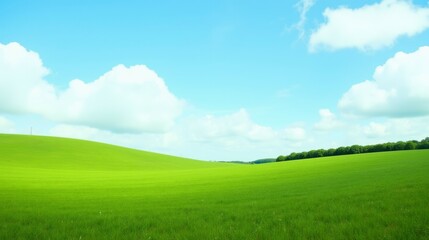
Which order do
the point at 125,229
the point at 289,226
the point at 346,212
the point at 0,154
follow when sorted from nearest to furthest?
the point at 289,226, the point at 125,229, the point at 346,212, the point at 0,154

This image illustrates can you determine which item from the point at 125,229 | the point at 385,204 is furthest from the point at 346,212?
the point at 125,229

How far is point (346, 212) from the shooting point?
12656 millimetres

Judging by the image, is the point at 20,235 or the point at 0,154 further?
the point at 0,154

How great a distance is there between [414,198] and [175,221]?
9.89 m

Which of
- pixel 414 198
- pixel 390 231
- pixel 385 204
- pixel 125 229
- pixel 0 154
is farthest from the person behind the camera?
pixel 0 154

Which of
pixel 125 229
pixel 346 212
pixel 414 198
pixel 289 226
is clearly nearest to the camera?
pixel 289 226

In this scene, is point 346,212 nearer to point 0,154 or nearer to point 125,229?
point 125,229

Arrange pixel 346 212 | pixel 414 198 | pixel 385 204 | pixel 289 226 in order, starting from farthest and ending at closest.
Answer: pixel 414 198 < pixel 385 204 < pixel 346 212 < pixel 289 226

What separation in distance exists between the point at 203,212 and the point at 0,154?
92.8 m

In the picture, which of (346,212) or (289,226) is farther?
(346,212)

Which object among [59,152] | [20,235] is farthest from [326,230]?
[59,152]

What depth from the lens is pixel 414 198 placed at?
1473cm

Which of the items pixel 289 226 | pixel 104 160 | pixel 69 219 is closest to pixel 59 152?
pixel 104 160

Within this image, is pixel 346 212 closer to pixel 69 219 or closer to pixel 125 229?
pixel 125 229
